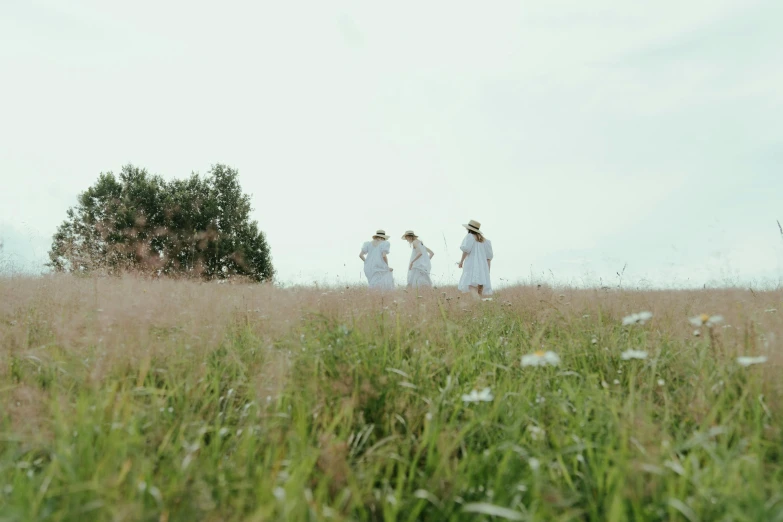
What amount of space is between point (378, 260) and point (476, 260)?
2911 millimetres

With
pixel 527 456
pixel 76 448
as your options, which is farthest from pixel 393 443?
pixel 76 448

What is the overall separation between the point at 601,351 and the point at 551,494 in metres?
2.13

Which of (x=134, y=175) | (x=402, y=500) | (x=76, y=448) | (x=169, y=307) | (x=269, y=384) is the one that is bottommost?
(x=402, y=500)

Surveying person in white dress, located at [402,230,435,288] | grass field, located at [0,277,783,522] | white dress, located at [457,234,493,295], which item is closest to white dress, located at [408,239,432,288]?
person in white dress, located at [402,230,435,288]

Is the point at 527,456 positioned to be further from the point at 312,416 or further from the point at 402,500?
the point at 312,416

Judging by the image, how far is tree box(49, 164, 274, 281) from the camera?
27938 mm

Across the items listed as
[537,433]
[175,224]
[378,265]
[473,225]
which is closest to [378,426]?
[537,433]

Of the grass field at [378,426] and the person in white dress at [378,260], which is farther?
the person in white dress at [378,260]

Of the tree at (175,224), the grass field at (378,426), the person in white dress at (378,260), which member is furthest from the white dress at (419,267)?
the tree at (175,224)

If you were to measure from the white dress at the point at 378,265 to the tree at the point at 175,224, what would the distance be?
14.5 metres

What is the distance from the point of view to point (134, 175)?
2933cm

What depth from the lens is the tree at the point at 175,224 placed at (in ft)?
91.7

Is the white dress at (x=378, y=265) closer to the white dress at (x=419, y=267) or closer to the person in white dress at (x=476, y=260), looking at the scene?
the white dress at (x=419, y=267)

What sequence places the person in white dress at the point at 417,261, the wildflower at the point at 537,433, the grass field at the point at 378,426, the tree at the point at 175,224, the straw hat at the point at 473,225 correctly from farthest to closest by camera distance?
the tree at the point at 175,224
the person in white dress at the point at 417,261
the straw hat at the point at 473,225
the wildflower at the point at 537,433
the grass field at the point at 378,426
